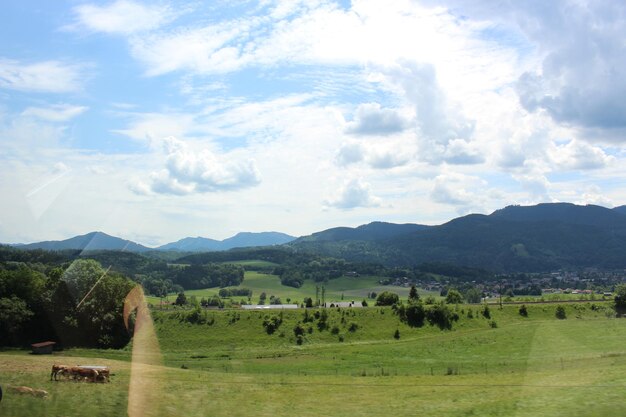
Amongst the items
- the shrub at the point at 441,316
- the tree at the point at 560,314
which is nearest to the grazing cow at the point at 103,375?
the shrub at the point at 441,316

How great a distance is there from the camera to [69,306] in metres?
83.9

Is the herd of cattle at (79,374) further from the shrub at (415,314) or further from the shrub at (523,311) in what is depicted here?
the shrub at (523,311)

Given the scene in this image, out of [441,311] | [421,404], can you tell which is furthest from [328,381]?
[441,311]

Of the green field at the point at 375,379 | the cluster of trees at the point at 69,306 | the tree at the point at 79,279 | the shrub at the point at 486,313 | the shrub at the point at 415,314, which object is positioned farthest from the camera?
the shrub at the point at 486,313

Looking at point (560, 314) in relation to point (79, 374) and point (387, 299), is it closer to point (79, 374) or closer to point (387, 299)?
point (387, 299)

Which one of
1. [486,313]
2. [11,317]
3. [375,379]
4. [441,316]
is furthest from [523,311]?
[11,317]

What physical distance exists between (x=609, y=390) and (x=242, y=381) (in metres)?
26.1

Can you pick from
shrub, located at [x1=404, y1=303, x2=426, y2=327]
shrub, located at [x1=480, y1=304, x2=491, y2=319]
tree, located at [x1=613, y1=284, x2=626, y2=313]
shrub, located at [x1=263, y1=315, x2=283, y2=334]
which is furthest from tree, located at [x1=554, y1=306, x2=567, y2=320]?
shrub, located at [x1=263, y1=315, x2=283, y2=334]

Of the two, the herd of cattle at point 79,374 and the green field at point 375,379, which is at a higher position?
the herd of cattle at point 79,374

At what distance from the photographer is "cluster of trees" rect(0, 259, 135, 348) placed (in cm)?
8188

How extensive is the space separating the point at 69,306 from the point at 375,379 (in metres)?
61.2

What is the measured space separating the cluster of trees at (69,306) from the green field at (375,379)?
10.8 metres

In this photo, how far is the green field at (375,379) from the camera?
92.5 ft

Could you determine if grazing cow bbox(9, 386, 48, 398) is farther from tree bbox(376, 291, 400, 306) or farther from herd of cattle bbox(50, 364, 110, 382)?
tree bbox(376, 291, 400, 306)
